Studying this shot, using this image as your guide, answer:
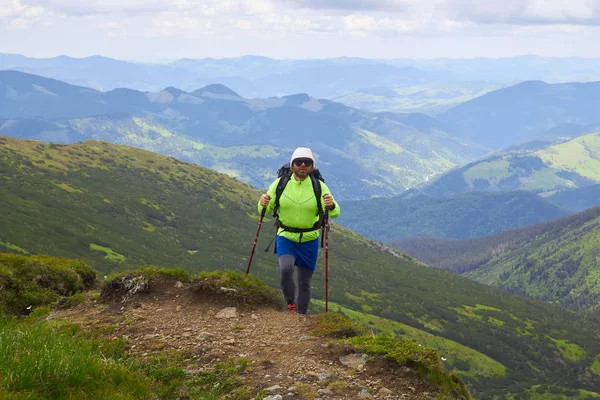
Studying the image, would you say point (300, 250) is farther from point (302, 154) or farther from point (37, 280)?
point (37, 280)

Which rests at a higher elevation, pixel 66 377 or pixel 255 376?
pixel 66 377

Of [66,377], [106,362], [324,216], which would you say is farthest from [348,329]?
[66,377]

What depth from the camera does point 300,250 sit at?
19156 mm

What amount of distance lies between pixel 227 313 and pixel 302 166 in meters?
5.49

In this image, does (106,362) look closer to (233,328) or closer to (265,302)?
(233,328)

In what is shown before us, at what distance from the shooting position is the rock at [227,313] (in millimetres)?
17609

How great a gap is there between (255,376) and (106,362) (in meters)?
3.37

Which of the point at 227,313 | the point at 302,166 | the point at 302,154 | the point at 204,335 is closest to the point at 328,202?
the point at 302,166

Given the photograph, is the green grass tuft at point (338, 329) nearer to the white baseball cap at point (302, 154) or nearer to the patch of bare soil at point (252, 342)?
the patch of bare soil at point (252, 342)

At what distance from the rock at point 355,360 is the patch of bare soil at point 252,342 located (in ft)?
0.13

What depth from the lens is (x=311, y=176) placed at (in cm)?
1920

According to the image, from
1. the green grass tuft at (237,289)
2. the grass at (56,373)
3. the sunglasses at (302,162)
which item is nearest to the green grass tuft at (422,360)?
the grass at (56,373)

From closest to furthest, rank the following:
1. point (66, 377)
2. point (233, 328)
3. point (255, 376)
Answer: point (66, 377) → point (255, 376) → point (233, 328)

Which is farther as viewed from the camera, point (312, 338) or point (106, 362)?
point (312, 338)
